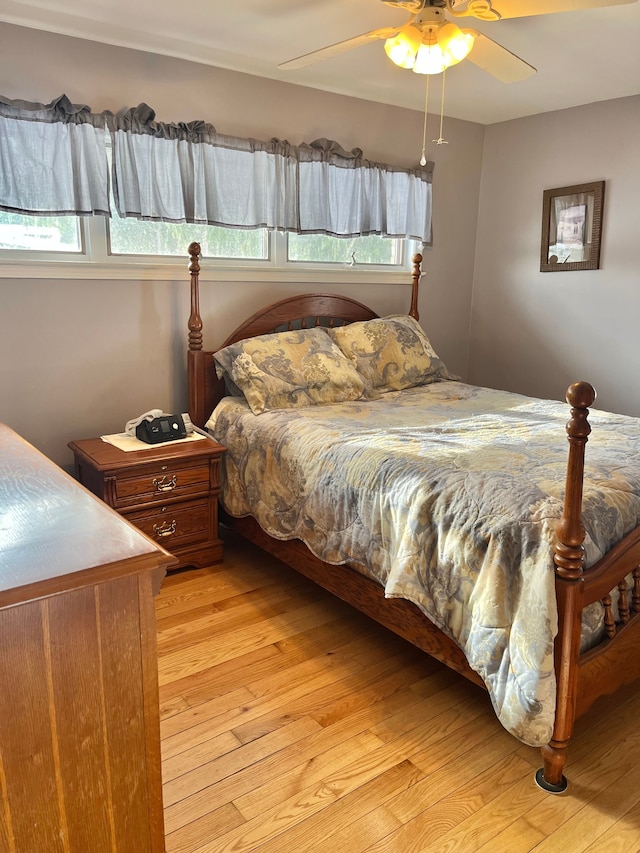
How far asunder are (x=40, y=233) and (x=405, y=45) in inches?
67.8

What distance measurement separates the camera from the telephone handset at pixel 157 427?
2.97 meters

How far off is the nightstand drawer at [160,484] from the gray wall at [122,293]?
1.64ft

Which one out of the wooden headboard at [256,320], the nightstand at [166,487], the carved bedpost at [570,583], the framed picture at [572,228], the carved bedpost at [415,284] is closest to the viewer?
the carved bedpost at [570,583]

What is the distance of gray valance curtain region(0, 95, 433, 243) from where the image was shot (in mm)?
2695

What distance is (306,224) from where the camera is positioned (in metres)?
3.55

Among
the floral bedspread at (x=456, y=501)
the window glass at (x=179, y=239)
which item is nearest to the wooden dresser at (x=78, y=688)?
the floral bedspread at (x=456, y=501)

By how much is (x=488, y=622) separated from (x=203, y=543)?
163 centimetres

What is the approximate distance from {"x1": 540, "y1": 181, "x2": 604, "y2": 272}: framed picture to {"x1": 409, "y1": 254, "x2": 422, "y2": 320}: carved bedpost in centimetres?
79

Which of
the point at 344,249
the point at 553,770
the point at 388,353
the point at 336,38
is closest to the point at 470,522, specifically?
the point at 553,770

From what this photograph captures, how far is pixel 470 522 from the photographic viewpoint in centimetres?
190

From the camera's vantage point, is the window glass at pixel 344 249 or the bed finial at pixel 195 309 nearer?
the bed finial at pixel 195 309

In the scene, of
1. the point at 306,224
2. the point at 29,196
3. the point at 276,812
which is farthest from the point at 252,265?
the point at 276,812

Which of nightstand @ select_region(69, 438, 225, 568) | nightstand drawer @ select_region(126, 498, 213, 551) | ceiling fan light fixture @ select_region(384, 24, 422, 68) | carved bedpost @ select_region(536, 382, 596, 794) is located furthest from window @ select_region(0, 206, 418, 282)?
carved bedpost @ select_region(536, 382, 596, 794)

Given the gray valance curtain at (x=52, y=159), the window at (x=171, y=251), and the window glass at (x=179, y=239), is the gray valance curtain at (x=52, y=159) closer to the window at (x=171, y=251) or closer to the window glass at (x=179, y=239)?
the window at (x=171, y=251)
